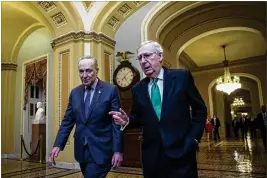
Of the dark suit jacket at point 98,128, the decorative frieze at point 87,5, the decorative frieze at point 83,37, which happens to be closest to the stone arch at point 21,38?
the decorative frieze at point 83,37

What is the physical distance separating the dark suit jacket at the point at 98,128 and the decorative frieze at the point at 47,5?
4.80 meters

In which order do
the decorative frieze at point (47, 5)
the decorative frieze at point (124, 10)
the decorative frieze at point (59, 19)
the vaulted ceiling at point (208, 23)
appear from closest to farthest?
the decorative frieze at point (47, 5) < the decorative frieze at point (59, 19) < the decorative frieze at point (124, 10) < the vaulted ceiling at point (208, 23)

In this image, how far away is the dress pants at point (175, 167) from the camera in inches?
57.7

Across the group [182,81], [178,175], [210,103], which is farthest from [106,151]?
[210,103]

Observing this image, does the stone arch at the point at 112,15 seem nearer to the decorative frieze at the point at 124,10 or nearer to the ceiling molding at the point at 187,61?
the decorative frieze at the point at 124,10

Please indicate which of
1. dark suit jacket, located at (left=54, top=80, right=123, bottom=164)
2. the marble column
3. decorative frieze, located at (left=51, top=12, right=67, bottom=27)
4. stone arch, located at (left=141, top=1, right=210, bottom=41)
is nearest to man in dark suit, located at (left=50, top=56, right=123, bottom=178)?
dark suit jacket, located at (left=54, top=80, right=123, bottom=164)

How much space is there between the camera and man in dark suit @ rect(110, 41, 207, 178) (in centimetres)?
147

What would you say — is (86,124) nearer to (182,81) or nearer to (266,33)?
(182,81)

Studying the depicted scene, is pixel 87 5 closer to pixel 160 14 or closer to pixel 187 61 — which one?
pixel 160 14

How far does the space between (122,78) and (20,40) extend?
5036 millimetres

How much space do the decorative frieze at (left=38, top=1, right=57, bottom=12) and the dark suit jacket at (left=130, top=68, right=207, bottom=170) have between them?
5.33m

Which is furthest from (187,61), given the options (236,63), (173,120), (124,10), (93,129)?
(173,120)

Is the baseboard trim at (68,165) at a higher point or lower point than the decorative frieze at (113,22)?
lower

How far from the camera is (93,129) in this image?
194cm
